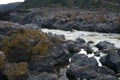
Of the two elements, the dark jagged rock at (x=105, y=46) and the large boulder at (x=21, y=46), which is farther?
the dark jagged rock at (x=105, y=46)

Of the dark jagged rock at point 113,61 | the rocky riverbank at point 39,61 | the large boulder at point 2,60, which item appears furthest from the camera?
the dark jagged rock at point 113,61

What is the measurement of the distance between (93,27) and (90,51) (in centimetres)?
5854

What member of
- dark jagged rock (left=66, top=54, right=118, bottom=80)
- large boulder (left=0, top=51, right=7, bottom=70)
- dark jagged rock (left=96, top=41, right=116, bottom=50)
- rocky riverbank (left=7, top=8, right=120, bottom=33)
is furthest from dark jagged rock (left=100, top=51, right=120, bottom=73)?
rocky riverbank (left=7, top=8, right=120, bottom=33)

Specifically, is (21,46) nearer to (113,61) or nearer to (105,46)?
(113,61)

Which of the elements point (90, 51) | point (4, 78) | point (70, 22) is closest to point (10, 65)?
point (4, 78)

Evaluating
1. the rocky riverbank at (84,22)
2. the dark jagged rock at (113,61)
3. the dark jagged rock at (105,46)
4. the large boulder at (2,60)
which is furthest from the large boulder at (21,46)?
the rocky riverbank at (84,22)

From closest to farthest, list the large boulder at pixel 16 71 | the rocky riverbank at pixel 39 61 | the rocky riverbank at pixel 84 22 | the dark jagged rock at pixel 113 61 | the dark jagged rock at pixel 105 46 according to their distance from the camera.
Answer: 1. the large boulder at pixel 16 71
2. the rocky riverbank at pixel 39 61
3. the dark jagged rock at pixel 113 61
4. the dark jagged rock at pixel 105 46
5. the rocky riverbank at pixel 84 22

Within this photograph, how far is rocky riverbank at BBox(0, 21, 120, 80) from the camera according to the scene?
132 ft

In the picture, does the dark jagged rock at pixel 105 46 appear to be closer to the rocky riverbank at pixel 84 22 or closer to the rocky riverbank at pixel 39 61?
the rocky riverbank at pixel 39 61

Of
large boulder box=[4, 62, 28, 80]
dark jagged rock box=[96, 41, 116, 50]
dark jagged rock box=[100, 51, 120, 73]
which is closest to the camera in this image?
large boulder box=[4, 62, 28, 80]

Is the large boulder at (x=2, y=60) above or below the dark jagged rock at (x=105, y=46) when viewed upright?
above

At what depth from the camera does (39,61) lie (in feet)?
151

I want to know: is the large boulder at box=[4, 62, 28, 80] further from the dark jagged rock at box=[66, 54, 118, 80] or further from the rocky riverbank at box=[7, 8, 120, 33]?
the rocky riverbank at box=[7, 8, 120, 33]

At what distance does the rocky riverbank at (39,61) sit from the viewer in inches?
1580
